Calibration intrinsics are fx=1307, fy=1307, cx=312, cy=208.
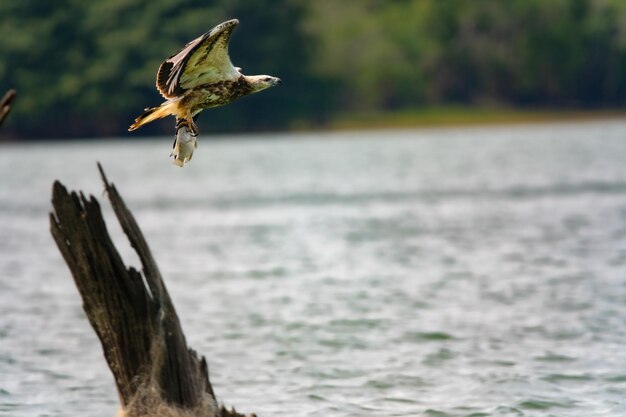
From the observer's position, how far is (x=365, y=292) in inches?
924

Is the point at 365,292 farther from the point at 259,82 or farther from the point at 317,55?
the point at 317,55

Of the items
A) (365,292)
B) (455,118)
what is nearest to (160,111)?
(365,292)

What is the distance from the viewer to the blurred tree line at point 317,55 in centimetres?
9881

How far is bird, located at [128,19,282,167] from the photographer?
10.6 m

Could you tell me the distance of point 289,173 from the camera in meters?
58.3

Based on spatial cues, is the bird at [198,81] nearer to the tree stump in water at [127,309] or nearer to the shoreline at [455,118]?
the tree stump in water at [127,309]

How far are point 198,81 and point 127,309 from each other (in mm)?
2012

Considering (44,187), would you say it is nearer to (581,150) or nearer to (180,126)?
(581,150)

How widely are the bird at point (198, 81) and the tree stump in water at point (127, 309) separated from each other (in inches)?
33.5

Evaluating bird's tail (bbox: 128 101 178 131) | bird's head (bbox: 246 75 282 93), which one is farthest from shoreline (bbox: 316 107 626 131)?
bird's tail (bbox: 128 101 178 131)

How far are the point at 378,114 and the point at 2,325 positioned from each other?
9369 cm

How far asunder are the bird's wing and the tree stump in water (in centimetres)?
102

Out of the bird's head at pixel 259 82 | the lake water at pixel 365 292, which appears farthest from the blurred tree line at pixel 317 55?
the bird's head at pixel 259 82

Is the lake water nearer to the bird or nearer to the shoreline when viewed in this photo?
the bird
